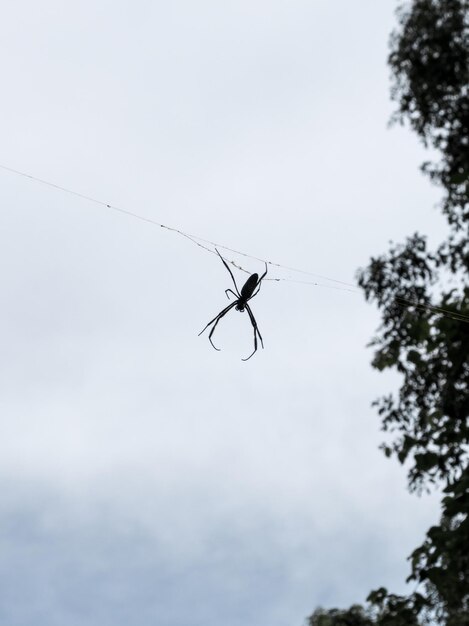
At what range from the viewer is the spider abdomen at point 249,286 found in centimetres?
1120

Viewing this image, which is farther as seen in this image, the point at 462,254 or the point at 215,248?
the point at 462,254

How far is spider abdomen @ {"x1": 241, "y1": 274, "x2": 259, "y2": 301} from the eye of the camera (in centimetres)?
1120

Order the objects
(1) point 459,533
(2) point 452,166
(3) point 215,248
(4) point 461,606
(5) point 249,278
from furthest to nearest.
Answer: (2) point 452,166 → (4) point 461,606 → (1) point 459,533 → (5) point 249,278 → (3) point 215,248

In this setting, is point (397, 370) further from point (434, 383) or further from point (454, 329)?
point (454, 329)

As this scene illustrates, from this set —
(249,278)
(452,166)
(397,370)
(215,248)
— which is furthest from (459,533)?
(452,166)

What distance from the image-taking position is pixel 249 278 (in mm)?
11141

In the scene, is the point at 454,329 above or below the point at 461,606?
above

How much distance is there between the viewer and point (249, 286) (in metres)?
11.2

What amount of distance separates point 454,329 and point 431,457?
202 centimetres

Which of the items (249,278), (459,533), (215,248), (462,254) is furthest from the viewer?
(462,254)

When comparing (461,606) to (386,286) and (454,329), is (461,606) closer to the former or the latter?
(454,329)

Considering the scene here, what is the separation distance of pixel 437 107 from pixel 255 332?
19.2 metres

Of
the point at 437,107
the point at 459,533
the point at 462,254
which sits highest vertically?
the point at 437,107

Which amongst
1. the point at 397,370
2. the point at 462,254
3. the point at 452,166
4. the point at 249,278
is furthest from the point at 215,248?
the point at 452,166
